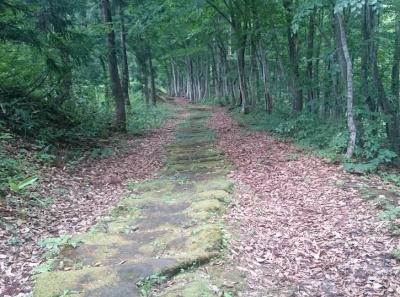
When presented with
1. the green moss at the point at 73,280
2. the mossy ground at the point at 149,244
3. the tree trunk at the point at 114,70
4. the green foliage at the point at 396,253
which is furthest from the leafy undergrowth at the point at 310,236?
the tree trunk at the point at 114,70

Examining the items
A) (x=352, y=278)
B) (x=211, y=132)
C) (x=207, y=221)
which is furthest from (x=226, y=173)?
(x=211, y=132)

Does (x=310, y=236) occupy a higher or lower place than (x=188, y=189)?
lower

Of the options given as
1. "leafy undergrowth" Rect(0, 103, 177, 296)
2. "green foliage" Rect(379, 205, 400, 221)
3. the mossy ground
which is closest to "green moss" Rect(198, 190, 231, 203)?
the mossy ground

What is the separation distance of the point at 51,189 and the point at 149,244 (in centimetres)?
318

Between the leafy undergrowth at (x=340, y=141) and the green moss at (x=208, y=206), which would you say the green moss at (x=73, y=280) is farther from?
the leafy undergrowth at (x=340, y=141)

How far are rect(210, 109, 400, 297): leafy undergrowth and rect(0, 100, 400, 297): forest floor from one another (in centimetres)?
2

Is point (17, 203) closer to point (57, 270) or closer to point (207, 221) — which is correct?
point (57, 270)

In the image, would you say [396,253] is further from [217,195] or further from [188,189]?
[188,189]

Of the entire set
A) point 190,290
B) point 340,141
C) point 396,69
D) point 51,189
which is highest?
point 396,69

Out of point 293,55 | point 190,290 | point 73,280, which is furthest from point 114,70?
point 190,290

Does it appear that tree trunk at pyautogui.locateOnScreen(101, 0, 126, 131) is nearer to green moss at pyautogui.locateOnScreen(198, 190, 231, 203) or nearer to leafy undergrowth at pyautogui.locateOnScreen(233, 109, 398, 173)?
leafy undergrowth at pyautogui.locateOnScreen(233, 109, 398, 173)

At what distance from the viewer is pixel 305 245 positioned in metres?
5.39

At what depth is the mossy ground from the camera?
13.4ft

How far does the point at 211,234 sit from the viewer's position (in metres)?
5.28
